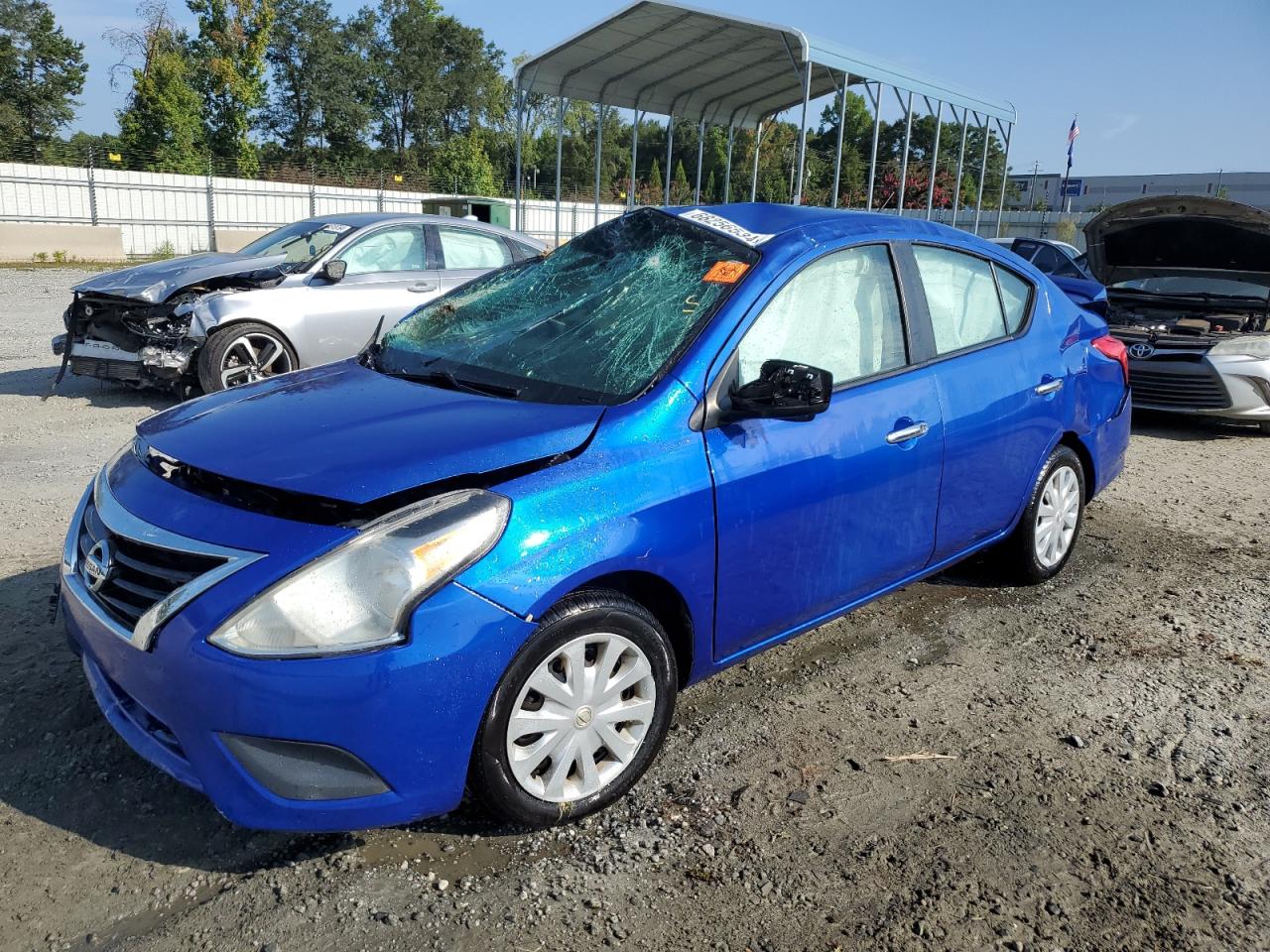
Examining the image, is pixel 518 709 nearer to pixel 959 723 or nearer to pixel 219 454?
pixel 219 454

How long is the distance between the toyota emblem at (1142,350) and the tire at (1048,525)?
14.1 feet

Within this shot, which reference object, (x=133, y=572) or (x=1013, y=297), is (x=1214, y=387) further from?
(x=133, y=572)

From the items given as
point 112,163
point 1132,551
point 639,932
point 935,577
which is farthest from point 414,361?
point 112,163

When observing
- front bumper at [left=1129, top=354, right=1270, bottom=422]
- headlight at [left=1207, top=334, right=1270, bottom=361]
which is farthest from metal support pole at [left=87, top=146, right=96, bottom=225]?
headlight at [left=1207, top=334, right=1270, bottom=361]

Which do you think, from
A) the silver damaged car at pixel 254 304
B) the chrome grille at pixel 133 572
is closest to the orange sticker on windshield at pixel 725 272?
the chrome grille at pixel 133 572

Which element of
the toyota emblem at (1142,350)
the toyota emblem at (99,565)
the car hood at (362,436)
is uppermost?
the car hood at (362,436)

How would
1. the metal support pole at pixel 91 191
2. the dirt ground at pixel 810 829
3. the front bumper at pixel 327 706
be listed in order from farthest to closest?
the metal support pole at pixel 91 191
the dirt ground at pixel 810 829
the front bumper at pixel 327 706

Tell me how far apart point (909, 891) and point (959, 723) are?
0.99 metres

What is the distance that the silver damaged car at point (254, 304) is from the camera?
756cm

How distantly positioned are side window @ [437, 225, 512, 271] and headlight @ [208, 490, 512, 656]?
676 centimetres

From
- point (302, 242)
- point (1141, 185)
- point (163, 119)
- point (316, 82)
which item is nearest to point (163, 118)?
point (163, 119)

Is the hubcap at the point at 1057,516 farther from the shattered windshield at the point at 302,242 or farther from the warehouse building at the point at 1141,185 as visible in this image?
the warehouse building at the point at 1141,185

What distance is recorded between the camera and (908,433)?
11.2 feet

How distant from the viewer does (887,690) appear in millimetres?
3572
